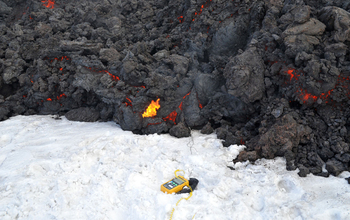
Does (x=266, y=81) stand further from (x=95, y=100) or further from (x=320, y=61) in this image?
(x=95, y=100)

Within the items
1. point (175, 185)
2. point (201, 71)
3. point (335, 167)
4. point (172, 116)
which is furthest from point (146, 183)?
point (201, 71)

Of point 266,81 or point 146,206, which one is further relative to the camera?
point 266,81

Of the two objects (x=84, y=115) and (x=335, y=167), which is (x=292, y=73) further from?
(x=84, y=115)

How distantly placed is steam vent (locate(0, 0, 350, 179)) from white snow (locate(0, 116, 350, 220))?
0.45m

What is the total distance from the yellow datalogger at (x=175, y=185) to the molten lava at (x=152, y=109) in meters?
2.72

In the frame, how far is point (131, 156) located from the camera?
5266 mm

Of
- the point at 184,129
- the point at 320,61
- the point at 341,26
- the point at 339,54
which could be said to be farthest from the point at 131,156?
the point at 341,26

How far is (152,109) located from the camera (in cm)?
677

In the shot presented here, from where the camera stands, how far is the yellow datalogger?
4.05 m

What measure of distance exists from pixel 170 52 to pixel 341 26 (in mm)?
4560

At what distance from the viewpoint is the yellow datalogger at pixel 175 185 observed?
4.05m

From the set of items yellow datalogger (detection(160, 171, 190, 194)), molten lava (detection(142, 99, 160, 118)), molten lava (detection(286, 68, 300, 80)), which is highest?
molten lava (detection(286, 68, 300, 80))

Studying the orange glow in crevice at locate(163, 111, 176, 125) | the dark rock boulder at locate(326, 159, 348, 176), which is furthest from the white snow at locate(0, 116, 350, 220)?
the orange glow in crevice at locate(163, 111, 176, 125)

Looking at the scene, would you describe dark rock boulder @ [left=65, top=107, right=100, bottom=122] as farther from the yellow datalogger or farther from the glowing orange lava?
the yellow datalogger
